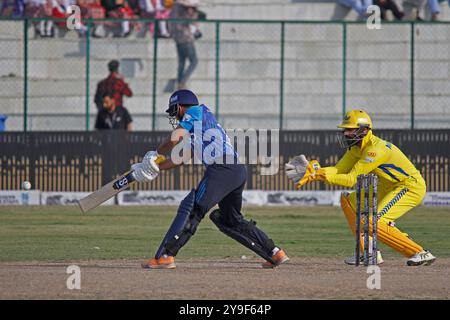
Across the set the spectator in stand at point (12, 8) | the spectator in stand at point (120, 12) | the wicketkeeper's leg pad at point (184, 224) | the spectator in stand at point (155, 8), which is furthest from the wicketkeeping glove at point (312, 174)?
the spectator in stand at point (12, 8)

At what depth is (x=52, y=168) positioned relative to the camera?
82.1 ft

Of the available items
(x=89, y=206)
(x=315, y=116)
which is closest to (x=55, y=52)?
(x=315, y=116)

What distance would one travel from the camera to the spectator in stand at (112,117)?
1014 inches

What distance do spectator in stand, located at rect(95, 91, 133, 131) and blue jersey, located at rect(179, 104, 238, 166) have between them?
13.0 m

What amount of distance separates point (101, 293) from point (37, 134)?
1446 cm

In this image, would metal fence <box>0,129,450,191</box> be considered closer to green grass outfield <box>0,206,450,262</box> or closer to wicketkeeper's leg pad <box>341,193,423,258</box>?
green grass outfield <box>0,206,450,262</box>

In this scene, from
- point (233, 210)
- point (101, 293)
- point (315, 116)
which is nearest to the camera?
point (101, 293)

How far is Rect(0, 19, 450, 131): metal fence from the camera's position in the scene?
2841cm

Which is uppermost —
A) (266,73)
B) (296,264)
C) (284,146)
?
(266,73)

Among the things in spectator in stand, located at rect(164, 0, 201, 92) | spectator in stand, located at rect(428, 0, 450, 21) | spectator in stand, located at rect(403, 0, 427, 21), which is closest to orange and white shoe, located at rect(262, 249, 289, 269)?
spectator in stand, located at rect(164, 0, 201, 92)

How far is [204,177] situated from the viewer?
1297 cm

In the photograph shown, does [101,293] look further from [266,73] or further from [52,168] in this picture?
[266,73]

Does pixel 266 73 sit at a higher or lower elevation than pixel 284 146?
higher
